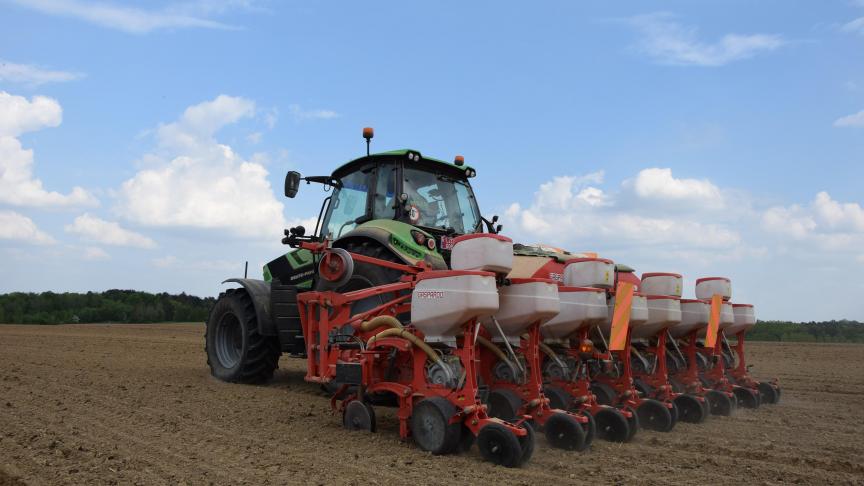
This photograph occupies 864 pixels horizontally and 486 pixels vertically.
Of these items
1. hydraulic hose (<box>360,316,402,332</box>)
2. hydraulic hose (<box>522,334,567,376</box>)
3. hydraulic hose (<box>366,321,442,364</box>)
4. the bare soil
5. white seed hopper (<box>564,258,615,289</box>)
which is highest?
white seed hopper (<box>564,258,615,289</box>)

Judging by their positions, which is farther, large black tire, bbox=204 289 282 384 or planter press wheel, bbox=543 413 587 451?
large black tire, bbox=204 289 282 384

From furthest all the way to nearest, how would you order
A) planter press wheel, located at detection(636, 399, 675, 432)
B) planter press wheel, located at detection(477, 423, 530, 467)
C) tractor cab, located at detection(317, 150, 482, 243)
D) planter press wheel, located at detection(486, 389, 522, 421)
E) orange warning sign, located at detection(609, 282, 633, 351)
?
tractor cab, located at detection(317, 150, 482, 243), planter press wheel, located at detection(636, 399, 675, 432), orange warning sign, located at detection(609, 282, 633, 351), planter press wheel, located at detection(486, 389, 522, 421), planter press wheel, located at detection(477, 423, 530, 467)

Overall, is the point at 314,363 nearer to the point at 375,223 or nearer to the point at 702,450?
the point at 375,223

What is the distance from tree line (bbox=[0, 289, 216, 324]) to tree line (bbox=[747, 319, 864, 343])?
1902 centimetres

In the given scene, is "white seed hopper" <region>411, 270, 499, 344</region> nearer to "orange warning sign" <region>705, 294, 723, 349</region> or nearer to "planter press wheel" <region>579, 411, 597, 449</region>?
"planter press wheel" <region>579, 411, 597, 449</region>

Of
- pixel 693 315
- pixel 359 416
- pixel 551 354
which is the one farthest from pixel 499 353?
pixel 693 315

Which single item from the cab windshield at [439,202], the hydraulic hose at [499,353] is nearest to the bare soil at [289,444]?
the hydraulic hose at [499,353]

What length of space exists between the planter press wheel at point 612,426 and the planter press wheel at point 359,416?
6.09ft

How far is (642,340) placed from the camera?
754 centimetres

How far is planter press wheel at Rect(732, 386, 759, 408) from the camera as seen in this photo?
7999 mm

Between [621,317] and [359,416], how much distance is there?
2339 millimetres

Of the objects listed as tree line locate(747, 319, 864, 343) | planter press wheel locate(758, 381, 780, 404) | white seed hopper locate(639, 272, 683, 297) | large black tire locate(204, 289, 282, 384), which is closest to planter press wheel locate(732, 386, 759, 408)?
planter press wheel locate(758, 381, 780, 404)

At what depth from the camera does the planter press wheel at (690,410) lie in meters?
6.79

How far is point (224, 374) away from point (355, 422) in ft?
11.6
